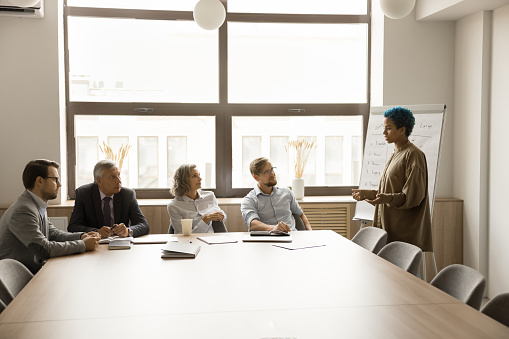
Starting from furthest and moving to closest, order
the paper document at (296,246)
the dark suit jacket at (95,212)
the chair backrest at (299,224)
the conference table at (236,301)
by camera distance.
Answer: the chair backrest at (299,224), the dark suit jacket at (95,212), the paper document at (296,246), the conference table at (236,301)

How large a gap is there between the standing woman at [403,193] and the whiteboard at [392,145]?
24.2 inches

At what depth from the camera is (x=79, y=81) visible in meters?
5.57

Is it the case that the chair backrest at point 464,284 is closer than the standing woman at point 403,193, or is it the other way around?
the chair backrest at point 464,284

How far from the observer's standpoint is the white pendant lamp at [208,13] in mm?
3871

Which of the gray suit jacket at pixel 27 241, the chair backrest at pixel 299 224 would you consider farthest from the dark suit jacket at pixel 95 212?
the chair backrest at pixel 299 224

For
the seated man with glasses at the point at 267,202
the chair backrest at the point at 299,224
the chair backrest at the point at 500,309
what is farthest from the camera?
the chair backrest at the point at 299,224

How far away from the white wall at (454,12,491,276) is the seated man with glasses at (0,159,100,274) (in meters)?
3.66

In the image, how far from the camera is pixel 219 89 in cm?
568

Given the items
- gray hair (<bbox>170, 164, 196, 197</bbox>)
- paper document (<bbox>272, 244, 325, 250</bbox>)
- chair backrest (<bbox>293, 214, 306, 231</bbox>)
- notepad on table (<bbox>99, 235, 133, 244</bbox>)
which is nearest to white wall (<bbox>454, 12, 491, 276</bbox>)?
chair backrest (<bbox>293, 214, 306, 231</bbox>)

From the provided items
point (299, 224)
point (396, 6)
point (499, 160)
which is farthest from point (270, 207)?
point (499, 160)

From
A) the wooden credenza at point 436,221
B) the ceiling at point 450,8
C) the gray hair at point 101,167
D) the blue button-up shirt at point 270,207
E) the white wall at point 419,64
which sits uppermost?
the ceiling at point 450,8

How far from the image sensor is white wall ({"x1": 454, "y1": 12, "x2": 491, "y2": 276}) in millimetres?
5043

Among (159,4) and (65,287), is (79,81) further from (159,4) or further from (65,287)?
(65,287)

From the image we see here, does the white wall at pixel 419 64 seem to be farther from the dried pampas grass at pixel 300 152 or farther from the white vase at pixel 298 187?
the white vase at pixel 298 187
